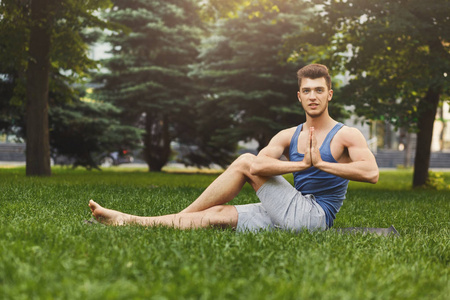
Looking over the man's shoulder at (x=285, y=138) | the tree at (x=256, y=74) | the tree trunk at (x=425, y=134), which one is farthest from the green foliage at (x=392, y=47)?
→ the man's shoulder at (x=285, y=138)

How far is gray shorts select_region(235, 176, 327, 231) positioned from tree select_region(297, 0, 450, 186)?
6.70 meters

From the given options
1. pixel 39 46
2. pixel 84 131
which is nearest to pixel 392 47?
pixel 39 46

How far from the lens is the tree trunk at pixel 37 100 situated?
12609 mm

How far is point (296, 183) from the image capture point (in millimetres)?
4535

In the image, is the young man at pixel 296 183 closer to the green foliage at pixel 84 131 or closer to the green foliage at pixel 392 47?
the green foliage at pixel 392 47

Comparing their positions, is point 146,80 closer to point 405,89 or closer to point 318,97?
point 405,89

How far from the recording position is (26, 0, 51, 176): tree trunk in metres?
12.6

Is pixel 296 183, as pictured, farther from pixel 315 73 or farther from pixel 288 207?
pixel 315 73

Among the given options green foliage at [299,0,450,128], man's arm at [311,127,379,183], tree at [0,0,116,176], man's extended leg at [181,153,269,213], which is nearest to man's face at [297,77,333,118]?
man's arm at [311,127,379,183]

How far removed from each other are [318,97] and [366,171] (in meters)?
0.80

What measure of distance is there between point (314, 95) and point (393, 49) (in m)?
8.06

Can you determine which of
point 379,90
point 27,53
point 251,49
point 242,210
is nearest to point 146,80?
point 251,49

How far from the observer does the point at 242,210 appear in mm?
4438

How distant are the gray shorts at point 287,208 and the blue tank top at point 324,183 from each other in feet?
0.27
